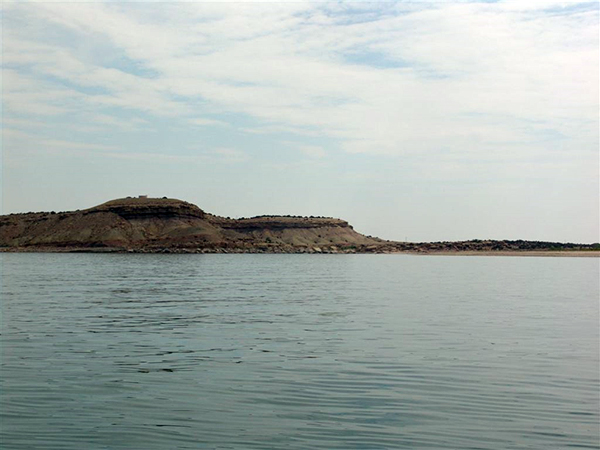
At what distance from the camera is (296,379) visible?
19.9m

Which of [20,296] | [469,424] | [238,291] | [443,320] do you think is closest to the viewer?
[469,424]

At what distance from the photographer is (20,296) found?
160 feet

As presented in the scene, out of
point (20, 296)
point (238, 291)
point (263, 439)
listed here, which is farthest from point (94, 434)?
point (238, 291)

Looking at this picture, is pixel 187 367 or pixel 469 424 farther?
pixel 187 367

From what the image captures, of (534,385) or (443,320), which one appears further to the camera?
(443,320)

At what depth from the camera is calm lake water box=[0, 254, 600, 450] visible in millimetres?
14383

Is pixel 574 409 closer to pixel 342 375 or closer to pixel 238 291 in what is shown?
pixel 342 375

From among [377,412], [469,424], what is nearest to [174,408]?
[377,412]

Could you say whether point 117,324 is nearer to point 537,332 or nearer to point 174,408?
point 174,408

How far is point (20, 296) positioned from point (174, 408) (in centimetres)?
3672

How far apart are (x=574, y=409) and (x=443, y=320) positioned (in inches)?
738

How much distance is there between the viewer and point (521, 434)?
14.5 metres

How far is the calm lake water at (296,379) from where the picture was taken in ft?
47.2

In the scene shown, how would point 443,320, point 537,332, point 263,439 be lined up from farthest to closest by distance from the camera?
point 443,320 → point 537,332 → point 263,439
